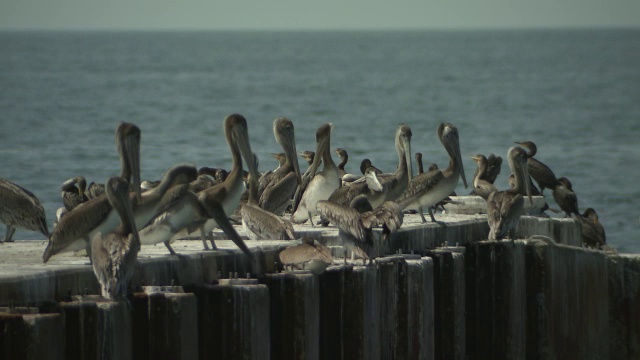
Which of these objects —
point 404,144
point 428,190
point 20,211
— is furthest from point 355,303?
point 404,144

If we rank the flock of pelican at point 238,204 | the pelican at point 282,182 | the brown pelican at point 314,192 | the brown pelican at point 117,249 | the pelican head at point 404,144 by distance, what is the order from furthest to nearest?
the pelican head at point 404,144, the pelican at point 282,182, the brown pelican at point 314,192, the flock of pelican at point 238,204, the brown pelican at point 117,249

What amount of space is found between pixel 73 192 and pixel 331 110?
50.8 metres

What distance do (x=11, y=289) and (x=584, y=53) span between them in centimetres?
14580

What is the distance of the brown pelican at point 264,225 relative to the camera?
13.7 m

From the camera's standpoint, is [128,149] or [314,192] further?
[314,192]

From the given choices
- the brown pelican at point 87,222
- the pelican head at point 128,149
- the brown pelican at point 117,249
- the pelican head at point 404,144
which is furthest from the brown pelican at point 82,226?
the pelican head at point 404,144

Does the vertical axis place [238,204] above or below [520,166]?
below

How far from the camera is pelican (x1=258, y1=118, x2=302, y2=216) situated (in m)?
15.9

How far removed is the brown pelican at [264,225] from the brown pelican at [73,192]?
2.84 meters

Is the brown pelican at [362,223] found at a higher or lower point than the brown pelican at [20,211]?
lower

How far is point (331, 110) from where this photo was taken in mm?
67938

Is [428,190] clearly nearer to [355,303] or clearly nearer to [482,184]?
[482,184]

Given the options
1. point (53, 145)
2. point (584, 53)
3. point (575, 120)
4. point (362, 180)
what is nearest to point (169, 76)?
point (575, 120)

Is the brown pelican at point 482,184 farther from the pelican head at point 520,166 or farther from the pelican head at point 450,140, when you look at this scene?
the pelican head at point 450,140
